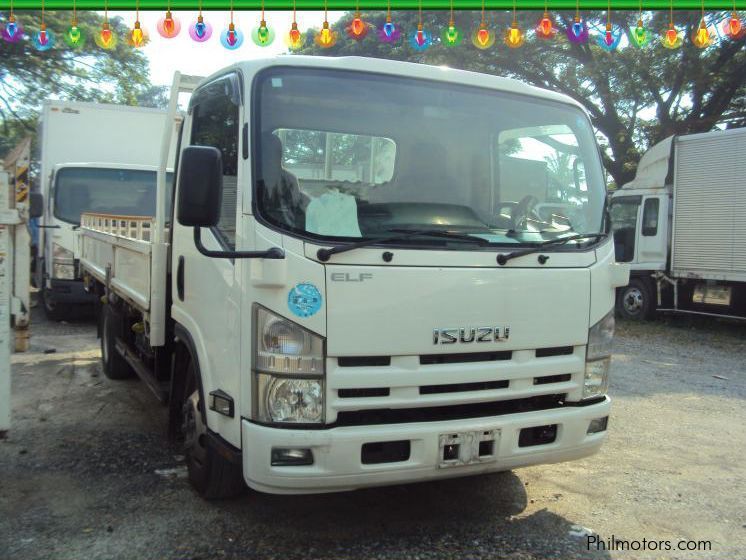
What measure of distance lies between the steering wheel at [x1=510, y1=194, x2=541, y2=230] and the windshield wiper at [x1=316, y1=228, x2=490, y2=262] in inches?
15.3

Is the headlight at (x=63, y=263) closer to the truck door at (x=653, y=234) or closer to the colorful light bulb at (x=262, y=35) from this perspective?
the colorful light bulb at (x=262, y=35)

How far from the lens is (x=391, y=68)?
3432 millimetres

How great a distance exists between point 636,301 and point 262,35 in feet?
29.9

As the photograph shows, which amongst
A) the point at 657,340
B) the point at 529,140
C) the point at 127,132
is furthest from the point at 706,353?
the point at 127,132

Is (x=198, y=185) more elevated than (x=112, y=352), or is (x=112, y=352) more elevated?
(x=198, y=185)

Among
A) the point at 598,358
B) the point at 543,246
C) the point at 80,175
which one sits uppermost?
the point at 80,175

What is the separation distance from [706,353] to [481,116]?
748 centimetres

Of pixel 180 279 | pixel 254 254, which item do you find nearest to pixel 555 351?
pixel 254 254

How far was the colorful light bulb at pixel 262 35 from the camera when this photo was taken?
6469 millimetres

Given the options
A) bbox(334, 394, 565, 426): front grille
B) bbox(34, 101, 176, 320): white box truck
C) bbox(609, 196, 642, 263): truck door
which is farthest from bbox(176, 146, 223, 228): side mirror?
bbox(609, 196, 642, 263): truck door

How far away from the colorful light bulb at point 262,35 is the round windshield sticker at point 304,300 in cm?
429

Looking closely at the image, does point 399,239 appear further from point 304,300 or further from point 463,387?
point 463,387

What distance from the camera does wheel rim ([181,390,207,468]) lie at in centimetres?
361

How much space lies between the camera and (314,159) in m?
3.23
